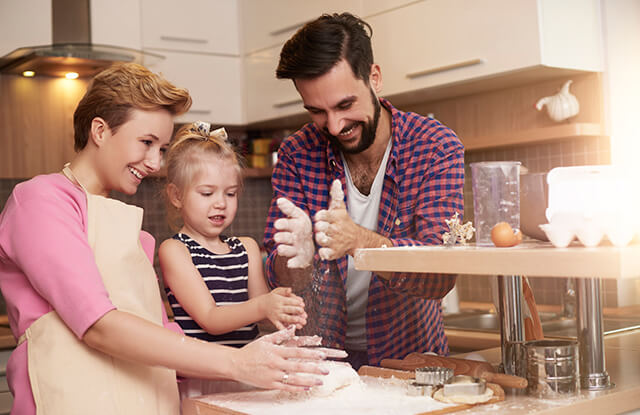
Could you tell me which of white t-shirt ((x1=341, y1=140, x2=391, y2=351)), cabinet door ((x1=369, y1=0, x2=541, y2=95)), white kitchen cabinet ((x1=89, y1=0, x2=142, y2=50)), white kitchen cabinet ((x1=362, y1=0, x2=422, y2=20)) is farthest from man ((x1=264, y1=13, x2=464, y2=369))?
white kitchen cabinet ((x1=89, y1=0, x2=142, y2=50))

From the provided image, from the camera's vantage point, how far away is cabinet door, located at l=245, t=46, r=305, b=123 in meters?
3.18

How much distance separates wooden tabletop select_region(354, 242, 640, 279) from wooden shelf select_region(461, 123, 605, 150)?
51.9 inches

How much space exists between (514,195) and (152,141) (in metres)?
0.62

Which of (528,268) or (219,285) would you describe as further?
(219,285)

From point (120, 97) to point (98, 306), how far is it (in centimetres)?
38

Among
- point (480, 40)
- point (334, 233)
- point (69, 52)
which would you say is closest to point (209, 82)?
point (69, 52)

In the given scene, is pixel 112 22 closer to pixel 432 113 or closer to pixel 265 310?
pixel 432 113

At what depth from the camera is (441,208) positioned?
1.56 metres

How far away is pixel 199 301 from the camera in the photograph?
146 cm

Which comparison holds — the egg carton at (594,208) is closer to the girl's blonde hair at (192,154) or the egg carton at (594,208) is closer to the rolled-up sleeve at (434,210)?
the rolled-up sleeve at (434,210)

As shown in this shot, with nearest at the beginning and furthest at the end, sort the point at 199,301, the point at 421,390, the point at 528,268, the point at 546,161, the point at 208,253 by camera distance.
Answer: the point at 528,268, the point at 421,390, the point at 199,301, the point at 208,253, the point at 546,161

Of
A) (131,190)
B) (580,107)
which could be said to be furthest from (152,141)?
(580,107)

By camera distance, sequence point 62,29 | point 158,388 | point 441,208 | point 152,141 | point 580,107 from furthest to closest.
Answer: point 62,29 → point 580,107 → point 441,208 → point 152,141 → point 158,388

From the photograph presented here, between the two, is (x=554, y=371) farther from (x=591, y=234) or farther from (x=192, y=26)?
(x=192, y=26)
